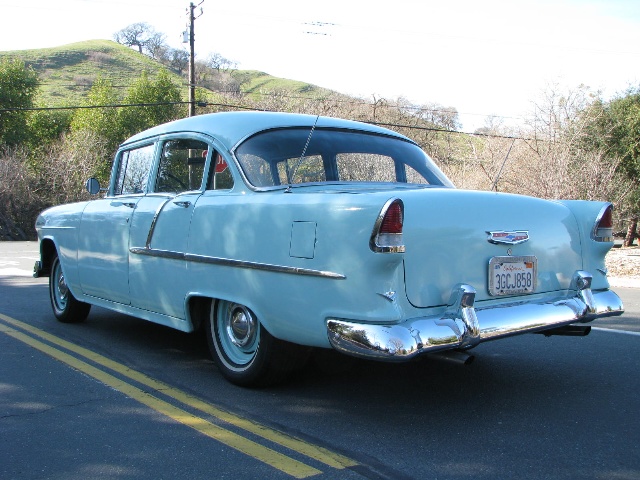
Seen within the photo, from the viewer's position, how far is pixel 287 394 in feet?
13.9

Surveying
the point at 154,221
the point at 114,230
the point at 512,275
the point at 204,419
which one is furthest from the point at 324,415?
the point at 114,230

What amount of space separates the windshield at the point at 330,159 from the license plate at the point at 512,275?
3.92ft

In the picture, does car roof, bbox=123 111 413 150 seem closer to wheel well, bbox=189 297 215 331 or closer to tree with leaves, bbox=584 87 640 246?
wheel well, bbox=189 297 215 331

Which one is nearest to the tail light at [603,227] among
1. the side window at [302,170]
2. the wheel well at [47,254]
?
the side window at [302,170]

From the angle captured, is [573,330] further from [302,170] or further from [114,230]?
[114,230]

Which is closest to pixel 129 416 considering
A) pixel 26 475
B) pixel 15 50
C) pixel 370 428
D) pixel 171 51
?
pixel 26 475

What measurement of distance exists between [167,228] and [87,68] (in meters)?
110

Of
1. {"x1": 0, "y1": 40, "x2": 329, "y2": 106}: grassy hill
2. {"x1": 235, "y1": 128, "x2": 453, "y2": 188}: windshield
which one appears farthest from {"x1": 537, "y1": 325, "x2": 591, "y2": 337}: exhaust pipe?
{"x1": 0, "y1": 40, "x2": 329, "y2": 106}: grassy hill

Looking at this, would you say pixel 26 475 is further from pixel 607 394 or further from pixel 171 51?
pixel 171 51

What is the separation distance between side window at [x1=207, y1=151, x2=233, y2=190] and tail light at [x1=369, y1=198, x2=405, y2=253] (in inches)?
57.1

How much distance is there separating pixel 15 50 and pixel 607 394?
422ft

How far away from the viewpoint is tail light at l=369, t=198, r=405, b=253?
10.9 feet

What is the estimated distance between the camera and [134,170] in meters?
5.84

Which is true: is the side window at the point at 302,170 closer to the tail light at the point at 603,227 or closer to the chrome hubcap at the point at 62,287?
the tail light at the point at 603,227
